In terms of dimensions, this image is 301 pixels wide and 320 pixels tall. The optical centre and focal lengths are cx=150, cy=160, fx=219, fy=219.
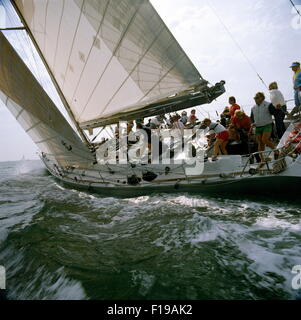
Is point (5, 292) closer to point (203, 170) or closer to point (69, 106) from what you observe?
point (203, 170)

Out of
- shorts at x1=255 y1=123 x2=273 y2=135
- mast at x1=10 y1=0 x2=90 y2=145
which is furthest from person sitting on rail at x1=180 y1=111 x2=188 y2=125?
shorts at x1=255 y1=123 x2=273 y2=135

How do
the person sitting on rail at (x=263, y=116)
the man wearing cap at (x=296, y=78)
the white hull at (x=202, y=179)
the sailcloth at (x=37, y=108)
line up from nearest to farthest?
the white hull at (x=202, y=179), the person sitting on rail at (x=263, y=116), the man wearing cap at (x=296, y=78), the sailcloth at (x=37, y=108)

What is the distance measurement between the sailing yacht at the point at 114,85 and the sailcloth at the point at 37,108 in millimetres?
27

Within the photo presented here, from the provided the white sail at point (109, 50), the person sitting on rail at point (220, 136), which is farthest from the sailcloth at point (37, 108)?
the person sitting on rail at point (220, 136)

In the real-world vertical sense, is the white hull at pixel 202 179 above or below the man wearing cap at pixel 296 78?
below

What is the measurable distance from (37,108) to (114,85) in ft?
8.44

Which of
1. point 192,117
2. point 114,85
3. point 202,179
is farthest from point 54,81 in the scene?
point 202,179

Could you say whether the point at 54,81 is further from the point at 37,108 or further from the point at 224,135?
the point at 224,135

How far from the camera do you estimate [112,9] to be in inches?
240

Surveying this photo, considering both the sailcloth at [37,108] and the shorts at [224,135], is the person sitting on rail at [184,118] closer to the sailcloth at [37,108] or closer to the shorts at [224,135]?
the shorts at [224,135]

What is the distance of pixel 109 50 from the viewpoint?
270 inches

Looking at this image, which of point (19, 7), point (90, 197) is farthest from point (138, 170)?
point (19, 7)

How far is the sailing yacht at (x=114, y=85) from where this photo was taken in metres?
5.75
